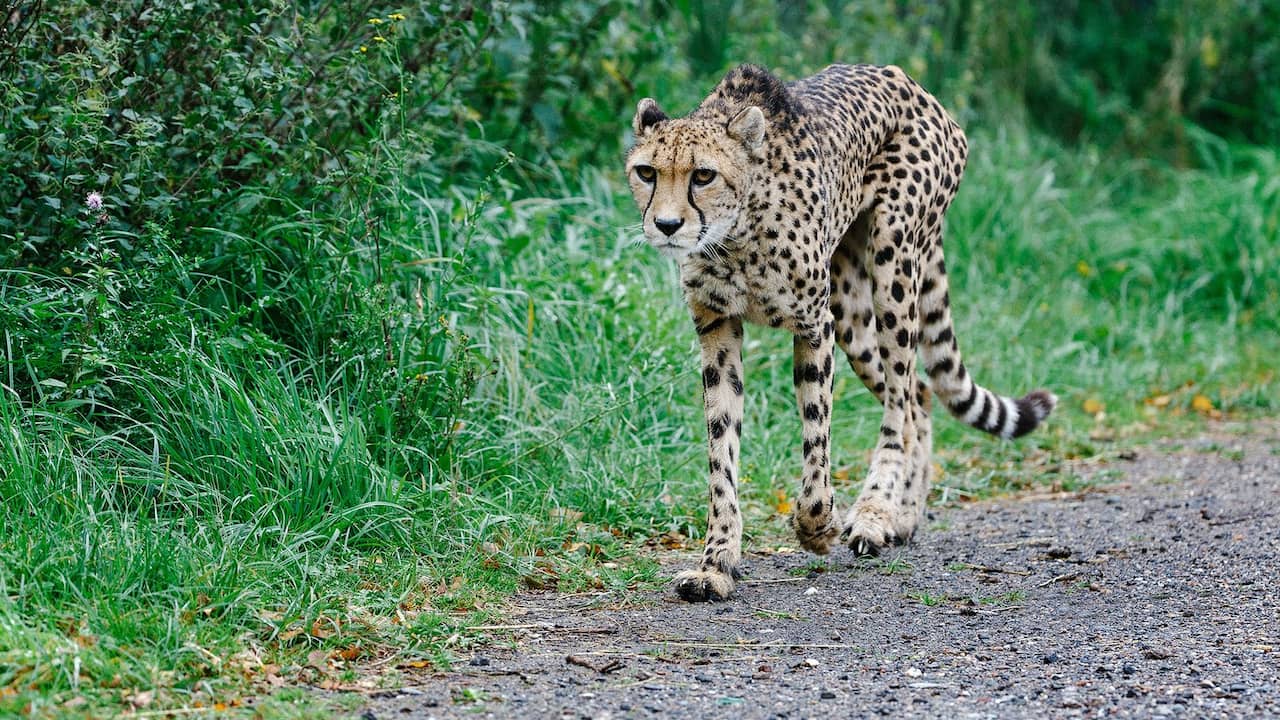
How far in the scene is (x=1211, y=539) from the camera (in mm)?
5121

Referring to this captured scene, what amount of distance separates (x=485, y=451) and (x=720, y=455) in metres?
0.86

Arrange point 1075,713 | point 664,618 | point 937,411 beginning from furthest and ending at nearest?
point 937,411 → point 664,618 → point 1075,713

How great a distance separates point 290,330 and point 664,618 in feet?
5.68

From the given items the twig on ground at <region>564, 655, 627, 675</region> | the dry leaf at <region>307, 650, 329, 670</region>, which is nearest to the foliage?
the dry leaf at <region>307, 650, 329, 670</region>

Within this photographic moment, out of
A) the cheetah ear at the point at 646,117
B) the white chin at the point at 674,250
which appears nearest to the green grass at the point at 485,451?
the cheetah ear at the point at 646,117

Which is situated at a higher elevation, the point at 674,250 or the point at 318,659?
the point at 674,250

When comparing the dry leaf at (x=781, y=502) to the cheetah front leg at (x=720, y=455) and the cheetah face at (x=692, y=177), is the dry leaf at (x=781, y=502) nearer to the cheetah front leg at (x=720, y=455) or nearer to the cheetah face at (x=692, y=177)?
the cheetah front leg at (x=720, y=455)

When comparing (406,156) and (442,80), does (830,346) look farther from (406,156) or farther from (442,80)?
(442,80)

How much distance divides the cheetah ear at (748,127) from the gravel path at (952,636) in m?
1.40

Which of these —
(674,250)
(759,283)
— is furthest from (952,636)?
(674,250)

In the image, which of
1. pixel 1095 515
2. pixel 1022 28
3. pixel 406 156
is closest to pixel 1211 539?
pixel 1095 515

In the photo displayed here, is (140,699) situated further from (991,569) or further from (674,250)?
(991,569)

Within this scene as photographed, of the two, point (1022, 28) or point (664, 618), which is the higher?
point (1022, 28)

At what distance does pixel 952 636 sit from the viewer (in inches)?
160
